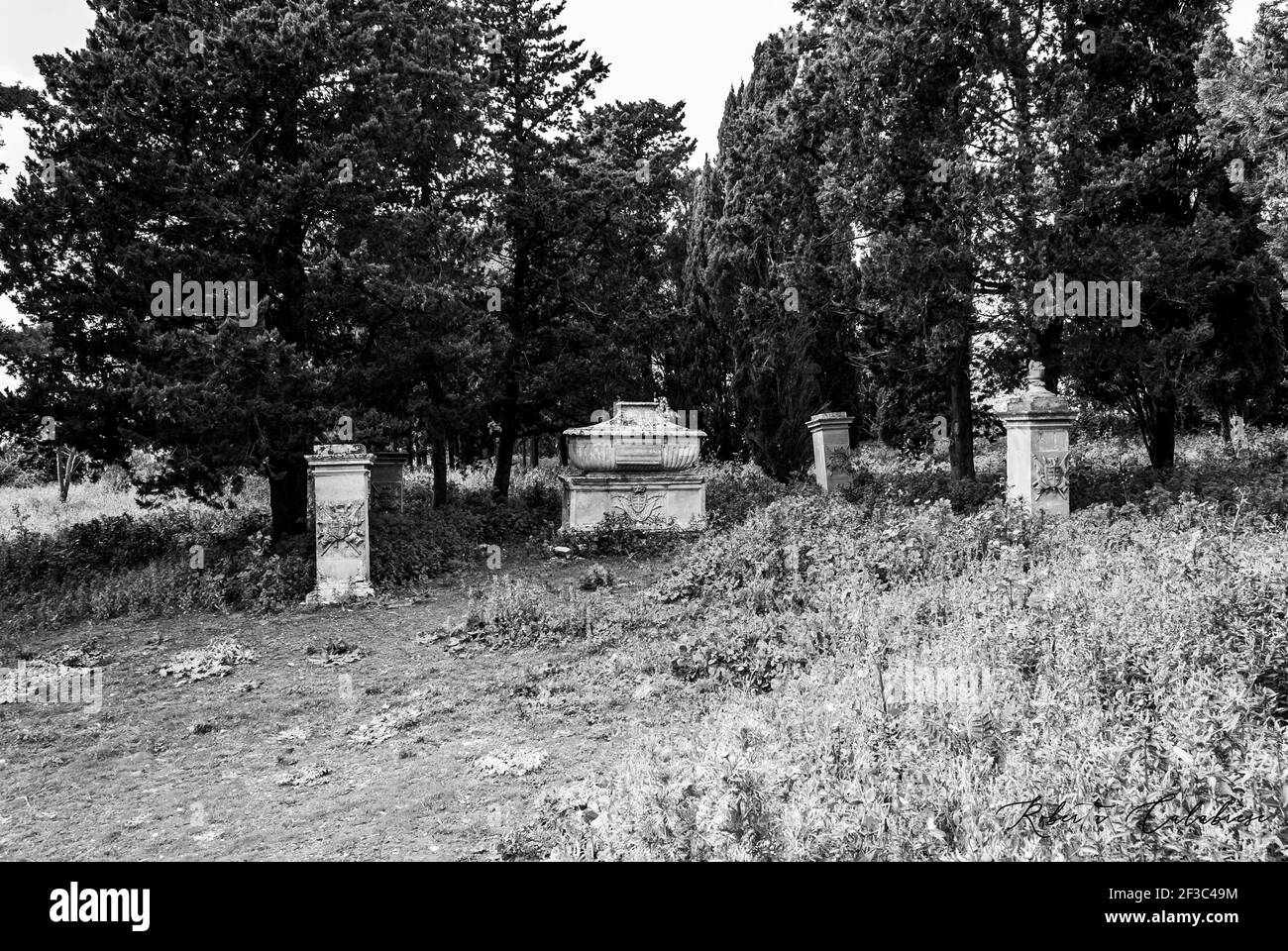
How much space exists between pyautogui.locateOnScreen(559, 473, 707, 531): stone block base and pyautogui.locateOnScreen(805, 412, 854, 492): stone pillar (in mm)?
4324

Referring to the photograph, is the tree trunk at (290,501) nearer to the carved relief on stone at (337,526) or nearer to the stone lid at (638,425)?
the carved relief on stone at (337,526)

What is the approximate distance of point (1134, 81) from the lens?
13180 mm

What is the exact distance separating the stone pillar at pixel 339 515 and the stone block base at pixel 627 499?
12.2 ft

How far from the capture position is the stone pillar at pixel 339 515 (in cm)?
966

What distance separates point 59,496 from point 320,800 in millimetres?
20385

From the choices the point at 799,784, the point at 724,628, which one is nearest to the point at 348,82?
the point at 724,628

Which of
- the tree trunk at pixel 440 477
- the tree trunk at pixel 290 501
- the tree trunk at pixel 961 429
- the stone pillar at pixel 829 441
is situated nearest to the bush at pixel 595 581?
the tree trunk at pixel 290 501

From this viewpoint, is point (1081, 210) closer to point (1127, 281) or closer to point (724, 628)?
point (1127, 281)

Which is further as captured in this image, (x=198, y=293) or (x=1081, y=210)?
(x=1081, y=210)

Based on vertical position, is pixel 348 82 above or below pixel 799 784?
above

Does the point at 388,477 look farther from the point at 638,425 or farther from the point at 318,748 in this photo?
the point at 318,748

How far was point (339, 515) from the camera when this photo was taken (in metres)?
9.70

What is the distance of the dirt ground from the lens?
4004mm

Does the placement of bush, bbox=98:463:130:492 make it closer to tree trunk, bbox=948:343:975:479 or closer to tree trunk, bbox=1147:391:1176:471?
tree trunk, bbox=948:343:975:479
